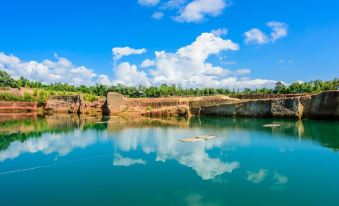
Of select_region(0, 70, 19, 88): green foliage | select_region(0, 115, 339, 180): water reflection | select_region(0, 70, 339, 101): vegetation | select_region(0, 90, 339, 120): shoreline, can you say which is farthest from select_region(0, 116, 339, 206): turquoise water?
Result: select_region(0, 70, 19, 88): green foliage

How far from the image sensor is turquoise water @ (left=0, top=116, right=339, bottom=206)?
11234mm

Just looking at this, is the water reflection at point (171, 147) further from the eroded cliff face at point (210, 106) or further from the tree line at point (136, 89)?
the tree line at point (136, 89)

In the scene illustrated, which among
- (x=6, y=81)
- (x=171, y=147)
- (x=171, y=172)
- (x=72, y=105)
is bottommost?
(x=171, y=172)

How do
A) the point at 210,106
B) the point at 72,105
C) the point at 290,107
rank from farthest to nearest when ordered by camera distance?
the point at 72,105
the point at 210,106
the point at 290,107

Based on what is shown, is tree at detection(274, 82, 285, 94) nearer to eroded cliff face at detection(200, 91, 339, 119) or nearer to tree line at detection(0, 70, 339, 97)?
tree line at detection(0, 70, 339, 97)

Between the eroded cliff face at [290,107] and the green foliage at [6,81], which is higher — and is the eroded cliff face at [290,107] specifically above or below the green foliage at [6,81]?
below

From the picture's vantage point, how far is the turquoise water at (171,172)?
11234 millimetres

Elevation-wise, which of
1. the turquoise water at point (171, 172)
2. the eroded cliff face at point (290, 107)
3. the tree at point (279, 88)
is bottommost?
the turquoise water at point (171, 172)

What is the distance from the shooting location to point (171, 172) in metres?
14.8

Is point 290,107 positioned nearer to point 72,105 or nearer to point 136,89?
point 72,105

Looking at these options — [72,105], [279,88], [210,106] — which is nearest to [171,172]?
[210,106]

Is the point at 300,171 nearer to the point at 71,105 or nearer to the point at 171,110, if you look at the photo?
the point at 171,110

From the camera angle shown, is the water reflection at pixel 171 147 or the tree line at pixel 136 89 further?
the tree line at pixel 136 89

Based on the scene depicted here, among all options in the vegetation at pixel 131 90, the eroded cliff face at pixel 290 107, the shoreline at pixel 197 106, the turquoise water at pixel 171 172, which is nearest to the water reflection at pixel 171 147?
the turquoise water at pixel 171 172
